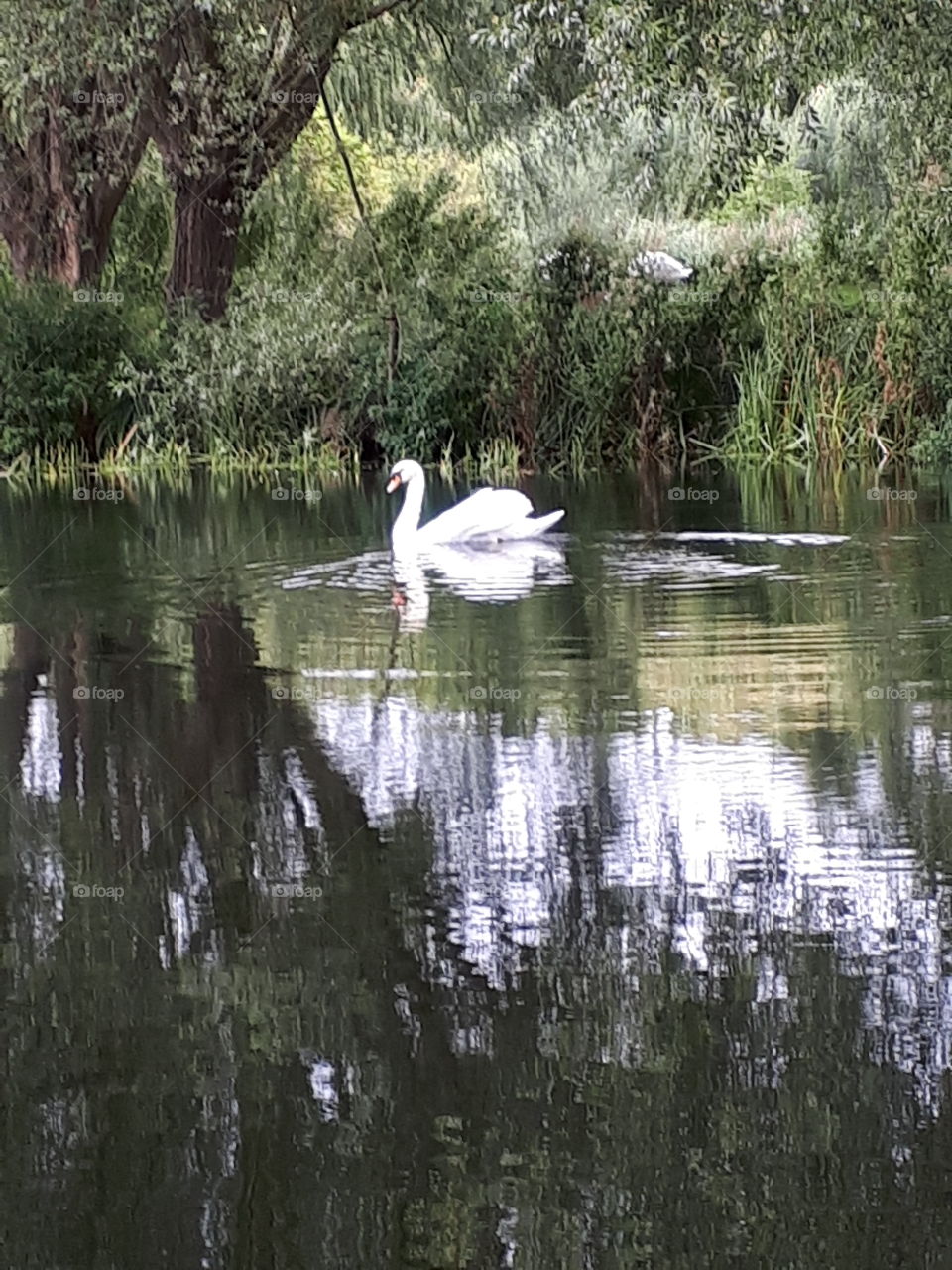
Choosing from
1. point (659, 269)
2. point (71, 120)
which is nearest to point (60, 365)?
point (71, 120)

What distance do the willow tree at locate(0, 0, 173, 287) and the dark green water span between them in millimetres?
14872

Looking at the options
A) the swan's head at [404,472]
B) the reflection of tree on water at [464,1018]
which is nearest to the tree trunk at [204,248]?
the swan's head at [404,472]

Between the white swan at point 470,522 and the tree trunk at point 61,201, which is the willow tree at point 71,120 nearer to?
the tree trunk at point 61,201

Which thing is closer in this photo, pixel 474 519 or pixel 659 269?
pixel 474 519

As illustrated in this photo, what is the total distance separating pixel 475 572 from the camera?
14.1 meters

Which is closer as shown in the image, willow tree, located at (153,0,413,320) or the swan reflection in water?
the swan reflection in water

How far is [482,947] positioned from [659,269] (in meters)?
21.6

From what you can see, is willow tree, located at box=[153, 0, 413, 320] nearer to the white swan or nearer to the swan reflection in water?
the white swan

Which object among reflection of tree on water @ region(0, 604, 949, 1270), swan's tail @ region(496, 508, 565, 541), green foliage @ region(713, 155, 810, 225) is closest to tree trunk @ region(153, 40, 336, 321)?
green foliage @ region(713, 155, 810, 225)

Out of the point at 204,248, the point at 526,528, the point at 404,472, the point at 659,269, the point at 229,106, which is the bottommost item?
the point at 526,528

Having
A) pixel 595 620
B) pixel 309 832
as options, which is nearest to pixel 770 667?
pixel 595 620

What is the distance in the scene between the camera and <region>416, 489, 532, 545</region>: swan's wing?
15516 mm

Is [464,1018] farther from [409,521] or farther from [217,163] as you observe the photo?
[217,163]

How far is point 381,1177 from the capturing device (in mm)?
3994
